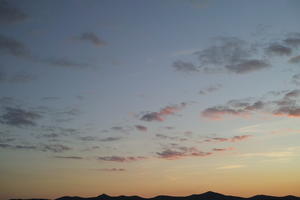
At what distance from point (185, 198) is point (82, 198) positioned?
49.5m

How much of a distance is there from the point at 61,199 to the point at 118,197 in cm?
2890

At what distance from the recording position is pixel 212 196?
16388 centimetres

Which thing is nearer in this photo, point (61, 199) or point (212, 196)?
point (212, 196)

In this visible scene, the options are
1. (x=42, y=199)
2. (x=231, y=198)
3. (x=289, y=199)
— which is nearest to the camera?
(x=289, y=199)

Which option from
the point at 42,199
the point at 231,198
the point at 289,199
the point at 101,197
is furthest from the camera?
the point at 42,199

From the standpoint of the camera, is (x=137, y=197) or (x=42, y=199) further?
(x=42, y=199)

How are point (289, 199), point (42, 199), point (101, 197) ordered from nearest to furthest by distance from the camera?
point (289, 199)
point (101, 197)
point (42, 199)

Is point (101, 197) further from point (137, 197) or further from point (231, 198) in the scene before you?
point (231, 198)

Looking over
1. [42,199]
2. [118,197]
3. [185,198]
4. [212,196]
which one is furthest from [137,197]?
[42,199]

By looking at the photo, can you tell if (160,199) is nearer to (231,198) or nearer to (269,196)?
(231,198)

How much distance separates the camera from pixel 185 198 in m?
166

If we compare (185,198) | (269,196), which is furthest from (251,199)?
(185,198)

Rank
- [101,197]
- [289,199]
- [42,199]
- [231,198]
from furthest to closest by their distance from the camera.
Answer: [42,199] < [101,197] < [231,198] < [289,199]

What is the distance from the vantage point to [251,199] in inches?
6107
